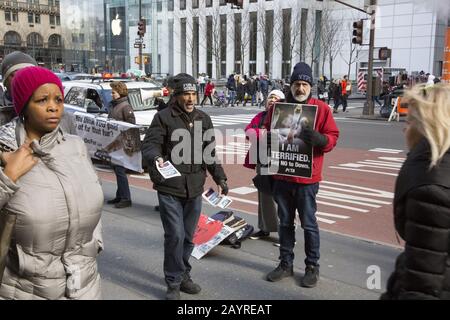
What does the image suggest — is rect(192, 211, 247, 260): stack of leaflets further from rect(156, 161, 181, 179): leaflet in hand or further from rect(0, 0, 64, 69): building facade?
rect(0, 0, 64, 69): building facade

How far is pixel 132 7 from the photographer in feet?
231

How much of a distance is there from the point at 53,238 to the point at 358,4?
188 ft

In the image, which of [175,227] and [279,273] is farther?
[279,273]

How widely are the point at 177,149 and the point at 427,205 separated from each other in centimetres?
252

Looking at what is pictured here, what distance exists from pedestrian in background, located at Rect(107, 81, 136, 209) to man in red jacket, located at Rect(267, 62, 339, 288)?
130 inches

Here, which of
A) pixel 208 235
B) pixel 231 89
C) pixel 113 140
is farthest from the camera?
pixel 231 89

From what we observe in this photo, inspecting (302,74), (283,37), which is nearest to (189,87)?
(302,74)

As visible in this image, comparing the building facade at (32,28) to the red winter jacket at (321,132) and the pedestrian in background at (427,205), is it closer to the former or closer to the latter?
the red winter jacket at (321,132)

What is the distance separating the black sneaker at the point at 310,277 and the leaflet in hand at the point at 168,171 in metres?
1.48

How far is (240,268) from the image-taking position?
189 inches

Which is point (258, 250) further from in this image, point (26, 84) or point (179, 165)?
point (26, 84)

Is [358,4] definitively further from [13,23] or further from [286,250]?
[13,23]

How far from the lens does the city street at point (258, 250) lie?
4.29 m

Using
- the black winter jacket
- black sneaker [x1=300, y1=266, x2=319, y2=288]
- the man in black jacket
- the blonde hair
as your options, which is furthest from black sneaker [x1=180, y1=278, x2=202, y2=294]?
the blonde hair
